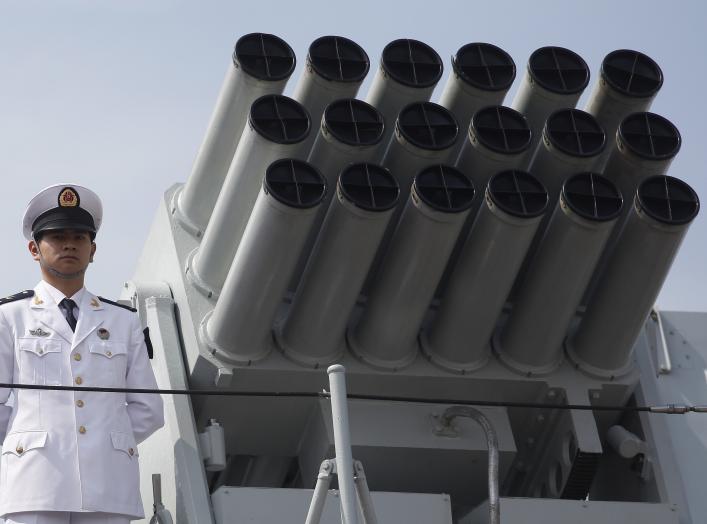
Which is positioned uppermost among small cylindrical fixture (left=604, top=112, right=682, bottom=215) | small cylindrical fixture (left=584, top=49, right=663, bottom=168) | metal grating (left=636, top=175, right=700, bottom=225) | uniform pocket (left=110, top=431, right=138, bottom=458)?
small cylindrical fixture (left=584, top=49, right=663, bottom=168)

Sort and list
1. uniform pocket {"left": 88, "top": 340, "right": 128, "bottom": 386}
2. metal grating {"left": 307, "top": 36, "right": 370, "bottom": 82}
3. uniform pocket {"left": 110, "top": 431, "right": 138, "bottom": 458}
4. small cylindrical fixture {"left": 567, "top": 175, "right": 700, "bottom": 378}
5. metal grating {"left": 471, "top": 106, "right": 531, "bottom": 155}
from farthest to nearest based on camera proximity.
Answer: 1. metal grating {"left": 307, "top": 36, "right": 370, "bottom": 82}
2. metal grating {"left": 471, "top": 106, "right": 531, "bottom": 155}
3. small cylindrical fixture {"left": 567, "top": 175, "right": 700, "bottom": 378}
4. uniform pocket {"left": 88, "top": 340, "right": 128, "bottom": 386}
5. uniform pocket {"left": 110, "top": 431, "right": 138, "bottom": 458}

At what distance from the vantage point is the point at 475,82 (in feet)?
26.6

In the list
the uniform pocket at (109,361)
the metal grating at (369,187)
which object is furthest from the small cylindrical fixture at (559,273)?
the uniform pocket at (109,361)

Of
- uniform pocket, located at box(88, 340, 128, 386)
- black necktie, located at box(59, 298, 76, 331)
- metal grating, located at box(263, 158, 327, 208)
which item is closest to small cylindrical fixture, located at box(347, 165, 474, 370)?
metal grating, located at box(263, 158, 327, 208)

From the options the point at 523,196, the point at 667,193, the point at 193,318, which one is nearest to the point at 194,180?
the point at 193,318

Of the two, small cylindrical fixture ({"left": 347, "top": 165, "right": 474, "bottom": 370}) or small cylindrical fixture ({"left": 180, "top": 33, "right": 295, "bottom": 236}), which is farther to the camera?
small cylindrical fixture ({"left": 180, "top": 33, "right": 295, "bottom": 236})

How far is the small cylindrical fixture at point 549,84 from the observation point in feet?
26.8

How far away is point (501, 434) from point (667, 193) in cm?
140

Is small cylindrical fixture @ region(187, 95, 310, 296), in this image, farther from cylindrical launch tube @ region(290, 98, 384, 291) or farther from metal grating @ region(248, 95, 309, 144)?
cylindrical launch tube @ region(290, 98, 384, 291)

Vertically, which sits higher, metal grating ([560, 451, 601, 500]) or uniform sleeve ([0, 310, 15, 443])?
uniform sleeve ([0, 310, 15, 443])

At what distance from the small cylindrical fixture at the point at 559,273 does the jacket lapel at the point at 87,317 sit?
2203mm

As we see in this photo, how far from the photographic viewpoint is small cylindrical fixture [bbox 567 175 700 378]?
764 centimetres

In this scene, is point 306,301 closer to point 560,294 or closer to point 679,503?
point 560,294

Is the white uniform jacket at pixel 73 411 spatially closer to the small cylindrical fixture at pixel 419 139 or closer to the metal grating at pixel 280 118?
the metal grating at pixel 280 118
